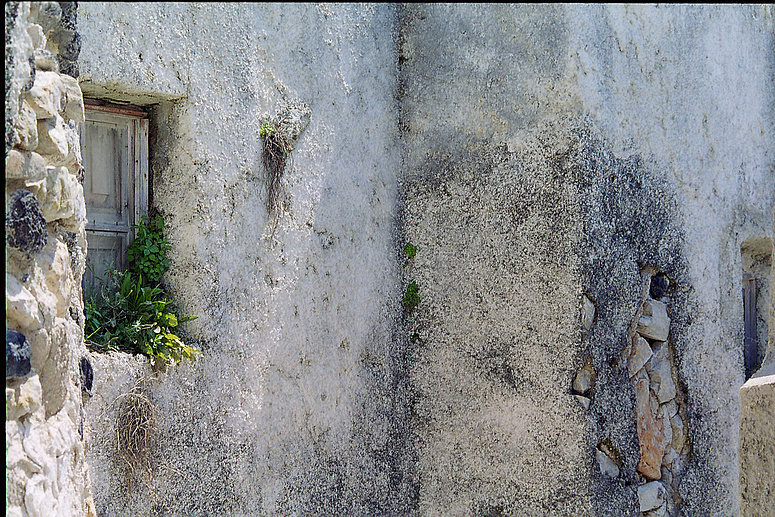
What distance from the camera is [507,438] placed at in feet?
15.5

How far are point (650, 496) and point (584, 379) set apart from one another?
0.81 metres

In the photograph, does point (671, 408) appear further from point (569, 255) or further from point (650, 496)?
point (569, 255)

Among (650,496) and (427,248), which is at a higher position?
(427,248)

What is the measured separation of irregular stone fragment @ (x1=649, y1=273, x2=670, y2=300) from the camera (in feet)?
16.1

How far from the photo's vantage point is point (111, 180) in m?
4.00

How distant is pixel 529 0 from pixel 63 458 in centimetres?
385

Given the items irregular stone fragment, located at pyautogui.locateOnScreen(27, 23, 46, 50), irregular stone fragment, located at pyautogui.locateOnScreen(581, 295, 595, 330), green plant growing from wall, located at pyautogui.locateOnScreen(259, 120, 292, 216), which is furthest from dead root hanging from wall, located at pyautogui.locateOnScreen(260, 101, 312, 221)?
irregular stone fragment, located at pyautogui.locateOnScreen(27, 23, 46, 50)

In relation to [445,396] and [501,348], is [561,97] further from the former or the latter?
[445,396]

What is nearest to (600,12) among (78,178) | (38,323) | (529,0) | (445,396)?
(529,0)

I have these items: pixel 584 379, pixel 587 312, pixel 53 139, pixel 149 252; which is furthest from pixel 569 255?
pixel 53 139

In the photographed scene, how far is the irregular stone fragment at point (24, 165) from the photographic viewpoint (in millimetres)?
1595

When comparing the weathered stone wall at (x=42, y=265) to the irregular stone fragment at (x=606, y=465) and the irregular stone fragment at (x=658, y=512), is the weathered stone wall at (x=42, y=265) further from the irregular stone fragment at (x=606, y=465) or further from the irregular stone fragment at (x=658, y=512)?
the irregular stone fragment at (x=658, y=512)

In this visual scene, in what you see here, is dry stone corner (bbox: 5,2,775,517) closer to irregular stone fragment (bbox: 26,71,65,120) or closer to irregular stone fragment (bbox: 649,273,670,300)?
irregular stone fragment (bbox: 649,273,670,300)

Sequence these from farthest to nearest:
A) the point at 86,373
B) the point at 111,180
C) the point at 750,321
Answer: the point at 750,321
the point at 111,180
the point at 86,373
